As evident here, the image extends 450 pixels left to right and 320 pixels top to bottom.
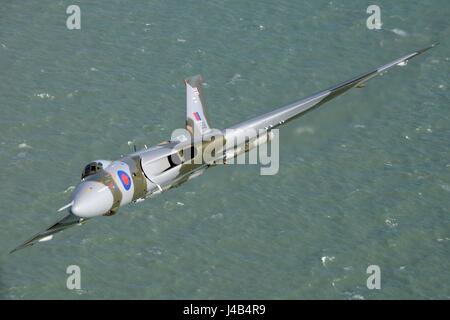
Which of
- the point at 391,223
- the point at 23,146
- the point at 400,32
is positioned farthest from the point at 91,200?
the point at 400,32

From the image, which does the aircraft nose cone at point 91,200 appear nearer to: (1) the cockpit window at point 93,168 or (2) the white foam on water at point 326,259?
(1) the cockpit window at point 93,168

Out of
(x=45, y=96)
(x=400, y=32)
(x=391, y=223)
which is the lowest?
(x=391, y=223)

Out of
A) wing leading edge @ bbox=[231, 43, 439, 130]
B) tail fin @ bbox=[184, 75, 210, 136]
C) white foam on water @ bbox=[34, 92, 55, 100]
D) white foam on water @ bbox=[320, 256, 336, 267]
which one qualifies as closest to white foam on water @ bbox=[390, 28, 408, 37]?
wing leading edge @ bbox=[231, 43, 439, 130]

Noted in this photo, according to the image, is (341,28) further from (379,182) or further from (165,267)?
(165,267)

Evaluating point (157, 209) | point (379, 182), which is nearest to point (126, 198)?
point (157, 209)

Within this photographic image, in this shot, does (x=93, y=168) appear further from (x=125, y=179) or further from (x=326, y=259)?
(x=326, y=259)

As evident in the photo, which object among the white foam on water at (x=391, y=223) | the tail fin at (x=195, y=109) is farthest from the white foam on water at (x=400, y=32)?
the tail fin at (x=195, y=109)

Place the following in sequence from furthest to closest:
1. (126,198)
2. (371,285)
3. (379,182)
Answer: (379,182), (371,285), (126,198)
